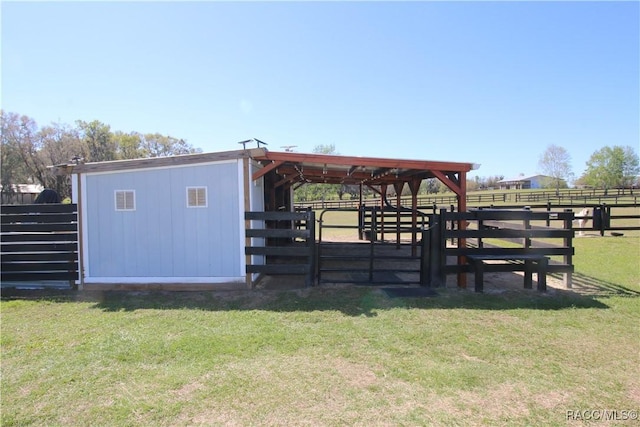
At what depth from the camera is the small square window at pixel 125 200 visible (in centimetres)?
576

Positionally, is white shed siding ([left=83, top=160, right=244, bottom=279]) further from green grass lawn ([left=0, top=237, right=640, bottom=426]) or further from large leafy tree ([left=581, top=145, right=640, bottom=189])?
large leafy tree ([left=581, top=145, right=640, bottom=189])

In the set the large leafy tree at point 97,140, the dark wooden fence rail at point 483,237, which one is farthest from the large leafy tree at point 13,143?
the dark wooden fence rail at point 483,237

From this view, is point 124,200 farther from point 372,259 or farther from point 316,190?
point 316,190

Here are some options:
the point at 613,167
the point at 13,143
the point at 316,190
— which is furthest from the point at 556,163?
the point at 13,143

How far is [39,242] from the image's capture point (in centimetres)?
588

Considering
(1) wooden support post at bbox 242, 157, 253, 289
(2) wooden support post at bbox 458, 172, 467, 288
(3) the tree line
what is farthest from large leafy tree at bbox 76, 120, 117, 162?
(2) wooden support post at bbox 458, 172, 467, 288

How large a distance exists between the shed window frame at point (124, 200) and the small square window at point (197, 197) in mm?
964

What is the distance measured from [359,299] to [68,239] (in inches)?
199

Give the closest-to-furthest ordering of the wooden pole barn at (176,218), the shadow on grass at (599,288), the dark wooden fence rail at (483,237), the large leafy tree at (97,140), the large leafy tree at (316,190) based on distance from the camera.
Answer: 1. the shadow on grass at (599,288)
2. the dark wooden fence rail at (483,237)
3. the wooden pole barn at (176,218)
4. the large leafy tree at (97,140)
5. the large leafy tree at (316,190)

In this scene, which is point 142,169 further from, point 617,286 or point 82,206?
point 617,286

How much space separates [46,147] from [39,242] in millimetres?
31786

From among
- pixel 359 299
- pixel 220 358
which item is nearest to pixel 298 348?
pixel 220 358

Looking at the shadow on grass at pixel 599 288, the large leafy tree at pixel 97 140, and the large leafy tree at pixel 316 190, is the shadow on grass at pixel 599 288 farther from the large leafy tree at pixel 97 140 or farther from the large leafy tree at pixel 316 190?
the large leafy tree at pixel 316 190

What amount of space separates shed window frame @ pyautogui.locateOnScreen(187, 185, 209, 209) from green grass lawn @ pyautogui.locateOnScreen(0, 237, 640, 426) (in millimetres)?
1555
